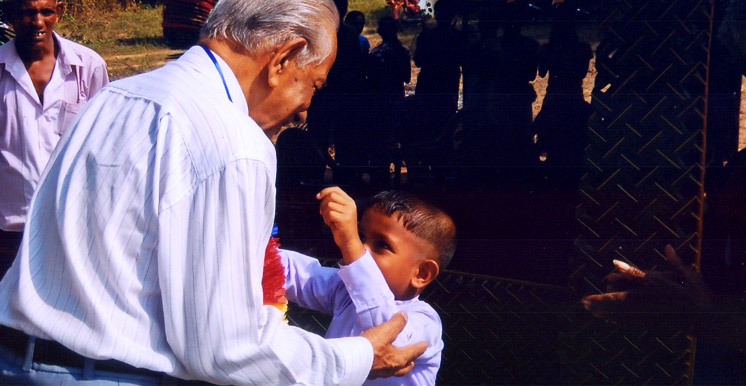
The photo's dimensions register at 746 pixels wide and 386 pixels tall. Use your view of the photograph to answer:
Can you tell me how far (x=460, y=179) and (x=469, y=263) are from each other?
0.31m

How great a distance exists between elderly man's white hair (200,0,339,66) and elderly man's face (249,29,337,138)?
0.09 feet

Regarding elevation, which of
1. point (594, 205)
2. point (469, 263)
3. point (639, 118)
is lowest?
point (469, 263)

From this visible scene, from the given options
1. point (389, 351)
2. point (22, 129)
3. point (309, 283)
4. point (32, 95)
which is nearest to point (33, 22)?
point (32, 95)

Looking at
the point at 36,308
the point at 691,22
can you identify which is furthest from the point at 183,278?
the point at 691,22

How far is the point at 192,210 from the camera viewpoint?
135 centimetres

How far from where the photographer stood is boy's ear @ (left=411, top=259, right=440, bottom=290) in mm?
2248

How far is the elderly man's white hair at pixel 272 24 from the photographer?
5.02ft

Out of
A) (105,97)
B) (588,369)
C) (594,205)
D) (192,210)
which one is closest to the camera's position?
(192,210)

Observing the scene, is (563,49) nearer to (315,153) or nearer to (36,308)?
(315,153)

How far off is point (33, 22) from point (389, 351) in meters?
2.12

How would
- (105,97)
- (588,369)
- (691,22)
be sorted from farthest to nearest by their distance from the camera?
1. (588,369)
2. (691,22)
3. (105,97)

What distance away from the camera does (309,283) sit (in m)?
2.23

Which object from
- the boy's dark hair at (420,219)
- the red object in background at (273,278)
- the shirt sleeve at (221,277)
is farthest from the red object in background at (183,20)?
the shirt sleeve at (221,277)

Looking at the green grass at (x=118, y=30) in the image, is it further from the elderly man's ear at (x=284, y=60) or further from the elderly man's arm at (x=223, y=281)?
the elderly man's arm at (x=223, y=281)
